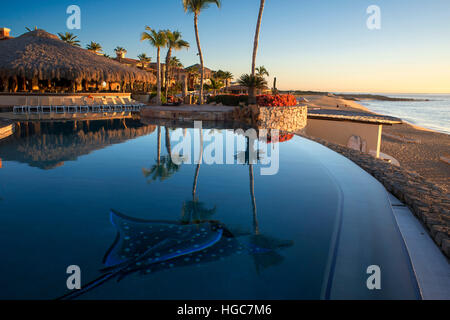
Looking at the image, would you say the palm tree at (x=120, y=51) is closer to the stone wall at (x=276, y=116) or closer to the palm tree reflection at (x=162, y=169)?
the stone wall at (x=276, y=116)

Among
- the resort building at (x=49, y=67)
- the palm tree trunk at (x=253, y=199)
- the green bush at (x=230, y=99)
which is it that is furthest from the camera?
the green bush at (x=230, y=99)

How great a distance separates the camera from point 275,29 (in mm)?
27703

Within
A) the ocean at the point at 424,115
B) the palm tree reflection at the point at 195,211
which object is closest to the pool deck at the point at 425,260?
the palm tree reflection at the point at 195,211

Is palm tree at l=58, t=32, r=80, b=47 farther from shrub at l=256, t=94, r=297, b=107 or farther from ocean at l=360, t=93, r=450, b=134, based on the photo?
ocean at l=360, t=93, r=450, b=134

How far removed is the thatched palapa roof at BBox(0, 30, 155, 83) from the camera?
19305mm

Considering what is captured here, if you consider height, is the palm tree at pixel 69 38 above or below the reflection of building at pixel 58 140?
above

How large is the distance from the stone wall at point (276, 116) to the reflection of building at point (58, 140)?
17.4ft

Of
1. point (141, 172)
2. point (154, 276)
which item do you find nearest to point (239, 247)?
point (154, 276)

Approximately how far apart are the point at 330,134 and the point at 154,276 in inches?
565

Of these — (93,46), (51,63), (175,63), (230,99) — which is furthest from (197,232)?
(175,63)

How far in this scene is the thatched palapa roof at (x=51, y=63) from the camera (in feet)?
63.3

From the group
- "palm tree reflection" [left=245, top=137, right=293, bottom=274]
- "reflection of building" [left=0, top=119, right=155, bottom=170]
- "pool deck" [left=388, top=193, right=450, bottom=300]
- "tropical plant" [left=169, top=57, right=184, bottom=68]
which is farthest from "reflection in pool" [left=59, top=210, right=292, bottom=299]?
"tropical plant" [left=169, top=57, right=184, bottom=68]

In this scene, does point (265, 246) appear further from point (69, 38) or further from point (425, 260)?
point (69, 38)

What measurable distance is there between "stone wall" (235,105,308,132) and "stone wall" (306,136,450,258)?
7.62m
